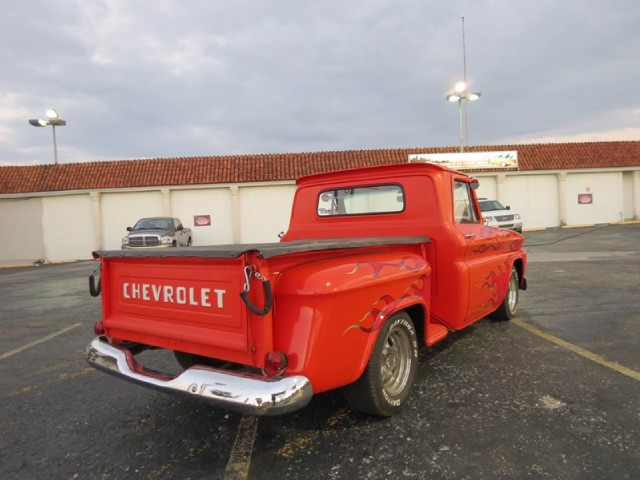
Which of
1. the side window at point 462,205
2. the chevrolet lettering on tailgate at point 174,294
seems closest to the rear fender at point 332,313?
the chevrolet lettering on tailgate at point 174,294

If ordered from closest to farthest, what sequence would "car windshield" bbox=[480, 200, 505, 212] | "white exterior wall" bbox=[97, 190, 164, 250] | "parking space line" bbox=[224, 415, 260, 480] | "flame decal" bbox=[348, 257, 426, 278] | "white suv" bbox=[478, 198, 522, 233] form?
"parking space line" bbox=[224, 415, 260, 480] < "flame decal" bbox=[348, 257, 426, 278] < "white suv" bbox=[478, 198, 522, 233] < "car windshield" bbox=[480, 200, 505, 212] < "white exterior wall" bbox=[97, 190, 164, 250]

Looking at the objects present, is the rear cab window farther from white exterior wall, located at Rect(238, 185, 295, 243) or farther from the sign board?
the sign board

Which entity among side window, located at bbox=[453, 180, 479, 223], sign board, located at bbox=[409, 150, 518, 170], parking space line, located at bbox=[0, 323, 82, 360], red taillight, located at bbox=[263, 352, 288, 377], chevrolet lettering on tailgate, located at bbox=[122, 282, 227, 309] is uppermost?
sign board, located at bbox=[409, 150, 518, 170]

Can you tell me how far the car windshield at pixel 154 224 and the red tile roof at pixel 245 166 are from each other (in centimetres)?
421

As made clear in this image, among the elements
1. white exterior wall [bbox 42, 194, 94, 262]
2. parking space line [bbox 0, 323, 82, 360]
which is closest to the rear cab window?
parking space line [bbox 0, 323, 82, 360]

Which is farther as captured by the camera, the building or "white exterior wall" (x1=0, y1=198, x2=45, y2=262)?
the building

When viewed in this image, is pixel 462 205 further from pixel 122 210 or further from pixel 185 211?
pixel 122 210

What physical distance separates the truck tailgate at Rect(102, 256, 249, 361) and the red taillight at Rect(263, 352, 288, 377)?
15 cm

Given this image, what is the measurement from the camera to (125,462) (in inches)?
102

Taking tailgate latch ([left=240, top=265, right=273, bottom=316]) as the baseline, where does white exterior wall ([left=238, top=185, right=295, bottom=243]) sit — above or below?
above

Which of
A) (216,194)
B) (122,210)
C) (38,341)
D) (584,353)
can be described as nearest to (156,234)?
(216,194)

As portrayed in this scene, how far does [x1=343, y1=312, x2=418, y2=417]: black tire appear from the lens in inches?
109

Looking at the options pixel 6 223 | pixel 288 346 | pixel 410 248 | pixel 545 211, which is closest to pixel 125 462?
pixel 288 346

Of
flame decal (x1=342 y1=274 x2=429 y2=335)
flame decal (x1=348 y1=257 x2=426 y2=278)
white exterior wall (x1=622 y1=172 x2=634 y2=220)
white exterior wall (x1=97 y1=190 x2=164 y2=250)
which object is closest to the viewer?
flame decal (x1=342 y1=274 x2=429 y2=335)
